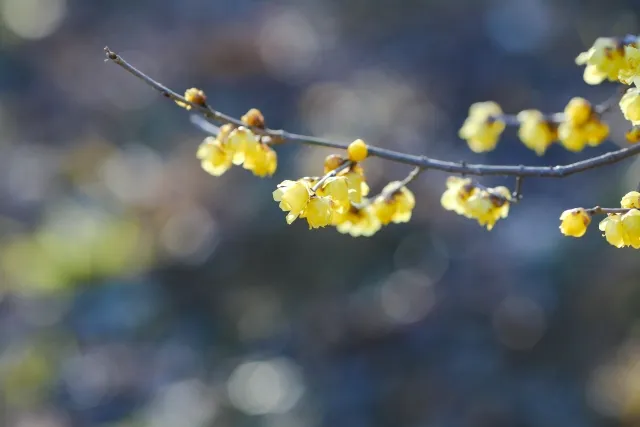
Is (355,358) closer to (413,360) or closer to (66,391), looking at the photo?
(413,360)

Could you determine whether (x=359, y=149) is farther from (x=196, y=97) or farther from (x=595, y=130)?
(x=595, y=130)

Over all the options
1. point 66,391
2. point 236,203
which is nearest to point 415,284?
point 236,203

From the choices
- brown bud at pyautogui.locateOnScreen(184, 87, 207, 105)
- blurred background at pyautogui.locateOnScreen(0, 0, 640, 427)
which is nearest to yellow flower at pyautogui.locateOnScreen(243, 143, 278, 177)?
brown bud at pyautogui.locateOnScreen(184, 87, 207, 105)

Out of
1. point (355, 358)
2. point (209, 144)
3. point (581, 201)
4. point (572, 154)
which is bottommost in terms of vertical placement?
point (209, 144)

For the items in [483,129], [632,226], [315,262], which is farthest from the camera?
[315,262]

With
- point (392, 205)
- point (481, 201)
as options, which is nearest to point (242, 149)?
point (392, 205)

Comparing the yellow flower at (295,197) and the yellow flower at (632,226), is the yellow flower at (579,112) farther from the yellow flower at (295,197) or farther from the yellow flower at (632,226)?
the yellow flower at (295,197)
